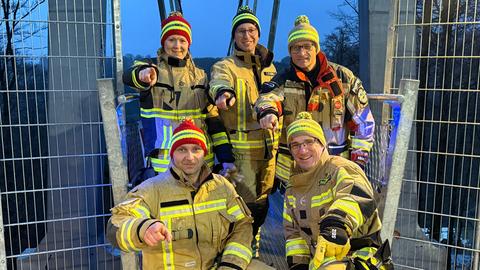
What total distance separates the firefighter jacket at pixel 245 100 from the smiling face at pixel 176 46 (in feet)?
0.86

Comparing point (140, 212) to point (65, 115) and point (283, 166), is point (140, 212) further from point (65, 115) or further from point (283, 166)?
point (65, 115)

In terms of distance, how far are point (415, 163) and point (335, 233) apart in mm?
2452

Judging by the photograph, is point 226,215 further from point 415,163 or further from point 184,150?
point 415,163

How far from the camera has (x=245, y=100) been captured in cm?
313

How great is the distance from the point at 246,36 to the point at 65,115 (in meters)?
1.71

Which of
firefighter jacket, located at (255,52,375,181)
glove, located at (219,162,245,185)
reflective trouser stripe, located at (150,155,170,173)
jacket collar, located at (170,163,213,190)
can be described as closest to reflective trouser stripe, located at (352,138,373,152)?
firefighter jacket, located at (255,52,375,181)

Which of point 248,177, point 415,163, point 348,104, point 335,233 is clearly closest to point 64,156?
point 248,177

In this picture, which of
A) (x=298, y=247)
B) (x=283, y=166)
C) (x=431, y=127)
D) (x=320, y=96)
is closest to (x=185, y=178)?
(x=298, y=247)

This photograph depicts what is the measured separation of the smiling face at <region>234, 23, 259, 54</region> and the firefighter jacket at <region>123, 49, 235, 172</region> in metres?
0.38

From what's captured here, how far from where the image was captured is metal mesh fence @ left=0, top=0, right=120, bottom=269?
349 centimetres

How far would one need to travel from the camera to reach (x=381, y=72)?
4.58 metres

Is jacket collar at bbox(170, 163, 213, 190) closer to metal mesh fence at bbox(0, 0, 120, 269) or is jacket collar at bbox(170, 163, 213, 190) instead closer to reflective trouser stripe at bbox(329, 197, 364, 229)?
reflective trouser stripe at bbox(329, 197, 364, 229)

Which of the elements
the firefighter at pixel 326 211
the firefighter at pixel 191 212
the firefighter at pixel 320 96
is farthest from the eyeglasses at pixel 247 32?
the firefighter at pixel 191 212

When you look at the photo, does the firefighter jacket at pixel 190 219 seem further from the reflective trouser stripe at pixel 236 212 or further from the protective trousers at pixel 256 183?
the protective trousers at pixel 256 183
